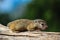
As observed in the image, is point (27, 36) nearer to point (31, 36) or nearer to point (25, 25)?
point (31, 36)

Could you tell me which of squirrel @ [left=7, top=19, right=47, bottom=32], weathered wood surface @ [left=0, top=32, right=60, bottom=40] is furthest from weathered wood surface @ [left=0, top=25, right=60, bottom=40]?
squirrel @ [left=7, top=19, right=47, bottom=32]

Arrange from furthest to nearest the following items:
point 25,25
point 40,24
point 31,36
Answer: point 40,24 → point 25,25 → point 31,36

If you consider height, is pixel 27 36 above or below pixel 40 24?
below

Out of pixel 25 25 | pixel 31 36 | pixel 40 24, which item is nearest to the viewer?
pixel 31 36

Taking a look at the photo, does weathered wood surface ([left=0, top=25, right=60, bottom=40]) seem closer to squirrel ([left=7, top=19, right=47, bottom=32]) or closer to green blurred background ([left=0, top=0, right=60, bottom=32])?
squirrel ([left=7, top=19, right=47, bottom=32])

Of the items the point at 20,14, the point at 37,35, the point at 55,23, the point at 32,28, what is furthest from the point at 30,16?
the point at 37,35

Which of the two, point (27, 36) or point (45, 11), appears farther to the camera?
point (45, 11)

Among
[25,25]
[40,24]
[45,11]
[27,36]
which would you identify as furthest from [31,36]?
[45,11]

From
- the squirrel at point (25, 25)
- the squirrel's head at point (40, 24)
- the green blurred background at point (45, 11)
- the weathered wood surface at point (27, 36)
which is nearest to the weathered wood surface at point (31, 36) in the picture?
the weathered wood surface at point (27, 36)

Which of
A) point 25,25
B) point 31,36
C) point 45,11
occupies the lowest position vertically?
Result: point 31,36
